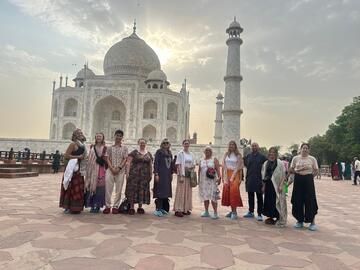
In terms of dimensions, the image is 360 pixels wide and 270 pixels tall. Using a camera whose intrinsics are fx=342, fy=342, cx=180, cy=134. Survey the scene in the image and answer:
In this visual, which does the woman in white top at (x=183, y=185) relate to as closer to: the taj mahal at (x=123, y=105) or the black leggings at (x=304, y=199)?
the black leggings at (x=304, y=199)

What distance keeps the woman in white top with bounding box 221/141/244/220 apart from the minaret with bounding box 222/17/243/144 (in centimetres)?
1977

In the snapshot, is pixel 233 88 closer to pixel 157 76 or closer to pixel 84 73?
pixel 157 76

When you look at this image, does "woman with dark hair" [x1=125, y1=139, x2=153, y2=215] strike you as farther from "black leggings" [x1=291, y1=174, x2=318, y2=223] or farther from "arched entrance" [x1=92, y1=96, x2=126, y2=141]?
"arched entrance" [x1=92, y1=96, x2=126, y2=141]

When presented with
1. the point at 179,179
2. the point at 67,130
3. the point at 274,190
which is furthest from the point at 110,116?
the point at 274,190

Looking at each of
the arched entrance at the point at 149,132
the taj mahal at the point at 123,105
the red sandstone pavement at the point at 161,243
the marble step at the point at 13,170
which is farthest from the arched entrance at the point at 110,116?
the red sandstone pavement at the point at 161,243

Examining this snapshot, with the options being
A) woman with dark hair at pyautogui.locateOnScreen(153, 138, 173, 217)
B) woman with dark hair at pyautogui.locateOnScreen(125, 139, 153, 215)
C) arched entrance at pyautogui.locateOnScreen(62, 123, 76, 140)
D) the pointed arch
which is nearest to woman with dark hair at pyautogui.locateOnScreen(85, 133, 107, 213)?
woman with dark hair at pyautogui.locateOnScreen(125, 139, 153, 215)

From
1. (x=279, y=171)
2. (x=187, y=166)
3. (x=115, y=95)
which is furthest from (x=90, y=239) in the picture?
(x=115, y=95)

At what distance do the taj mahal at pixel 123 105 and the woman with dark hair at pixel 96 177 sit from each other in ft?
85.0

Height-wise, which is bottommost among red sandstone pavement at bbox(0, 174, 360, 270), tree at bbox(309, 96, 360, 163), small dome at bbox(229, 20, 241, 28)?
red sandstone pavement at bbox(0, 174, 360, 270)

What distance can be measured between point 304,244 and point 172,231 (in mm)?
1571

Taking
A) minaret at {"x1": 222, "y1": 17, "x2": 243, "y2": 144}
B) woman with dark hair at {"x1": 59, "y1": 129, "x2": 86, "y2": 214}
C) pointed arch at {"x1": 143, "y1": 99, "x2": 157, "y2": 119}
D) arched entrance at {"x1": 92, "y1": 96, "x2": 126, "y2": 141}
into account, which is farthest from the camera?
arched entrance at {"x1": 92, "y1": 96, "x2": 126, "y2": 141}

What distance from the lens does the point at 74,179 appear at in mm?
5266

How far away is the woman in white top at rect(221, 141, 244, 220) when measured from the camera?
221 inches

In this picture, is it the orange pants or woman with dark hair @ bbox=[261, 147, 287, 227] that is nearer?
woman with dark hair @ bbox=[261, 147, 287, 227]
